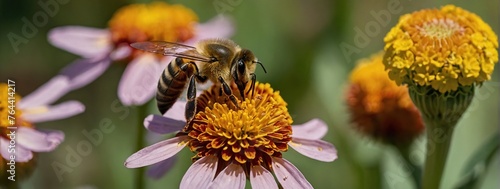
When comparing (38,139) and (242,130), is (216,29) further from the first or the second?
(242,130)

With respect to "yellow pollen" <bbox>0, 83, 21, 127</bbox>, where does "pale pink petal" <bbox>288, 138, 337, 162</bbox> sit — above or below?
below

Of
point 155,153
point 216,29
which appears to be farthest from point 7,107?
point 216,29

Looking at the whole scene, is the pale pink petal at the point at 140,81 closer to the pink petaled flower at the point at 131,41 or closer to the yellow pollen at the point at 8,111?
the pink petaled flower at the point at 131,41

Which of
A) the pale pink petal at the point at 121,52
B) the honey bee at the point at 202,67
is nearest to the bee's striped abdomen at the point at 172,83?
the honey bee at the point at 202,67

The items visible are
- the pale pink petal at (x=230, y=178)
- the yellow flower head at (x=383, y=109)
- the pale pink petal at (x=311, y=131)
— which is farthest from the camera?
the yellow flower head at (x=383, y=109)

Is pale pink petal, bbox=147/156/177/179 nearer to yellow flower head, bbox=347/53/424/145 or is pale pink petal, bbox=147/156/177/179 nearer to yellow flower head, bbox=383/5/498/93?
yellow flower head, bbox=383/5/498/93

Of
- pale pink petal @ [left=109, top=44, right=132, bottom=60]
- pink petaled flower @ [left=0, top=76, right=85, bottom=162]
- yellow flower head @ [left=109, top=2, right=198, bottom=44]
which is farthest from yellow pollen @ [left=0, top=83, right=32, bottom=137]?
yellow flower head @ [left=109, top=2, right=198, bottom=44]

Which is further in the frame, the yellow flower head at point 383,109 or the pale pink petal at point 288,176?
the yellow flower head at point 383,109
